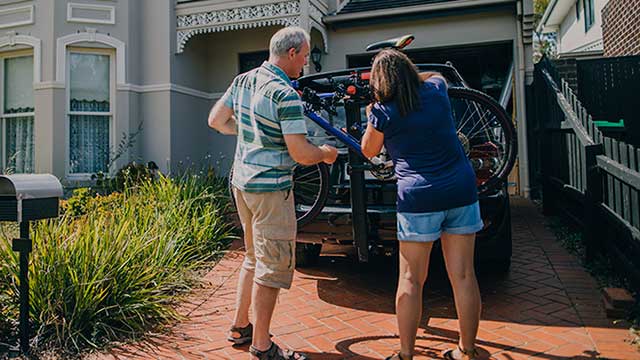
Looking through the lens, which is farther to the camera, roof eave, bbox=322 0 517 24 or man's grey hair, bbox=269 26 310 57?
roof eave, bbox=322 0 517 24

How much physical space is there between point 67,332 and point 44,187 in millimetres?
937

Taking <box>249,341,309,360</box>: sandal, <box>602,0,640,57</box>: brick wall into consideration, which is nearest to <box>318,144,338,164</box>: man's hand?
<box>249,341,309,360</box>: sandal

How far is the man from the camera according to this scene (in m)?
2.67

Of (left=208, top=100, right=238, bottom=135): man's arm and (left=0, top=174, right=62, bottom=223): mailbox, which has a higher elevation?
(left=208, top=100, right=238, bottom=135): man's arm

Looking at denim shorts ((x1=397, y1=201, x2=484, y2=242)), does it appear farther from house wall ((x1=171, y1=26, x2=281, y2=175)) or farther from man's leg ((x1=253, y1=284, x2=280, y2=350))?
house wall ((x1=171, y1=26, x2=281, y2=175))

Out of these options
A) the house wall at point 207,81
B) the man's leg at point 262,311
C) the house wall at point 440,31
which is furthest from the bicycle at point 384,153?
the house wall at point 207,81

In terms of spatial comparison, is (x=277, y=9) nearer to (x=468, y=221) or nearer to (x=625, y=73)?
(x=625, y=73)

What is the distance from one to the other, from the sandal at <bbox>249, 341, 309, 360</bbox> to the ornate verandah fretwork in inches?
294

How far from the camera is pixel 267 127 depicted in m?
2.72

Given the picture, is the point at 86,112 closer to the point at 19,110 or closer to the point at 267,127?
the point at 19,110

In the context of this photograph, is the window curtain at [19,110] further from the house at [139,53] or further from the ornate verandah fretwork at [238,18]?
the ornate verandah fretwork at [238,18]

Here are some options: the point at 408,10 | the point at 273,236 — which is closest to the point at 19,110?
the point at 408,10

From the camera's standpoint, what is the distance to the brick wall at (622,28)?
26.8 ft

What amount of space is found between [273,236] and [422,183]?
87 cm
